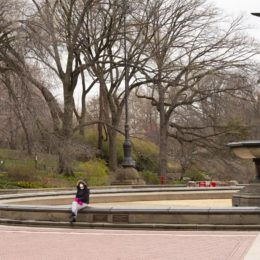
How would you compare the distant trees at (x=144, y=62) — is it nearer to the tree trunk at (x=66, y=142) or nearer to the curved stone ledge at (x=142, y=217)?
the tree trunk at (x=66, y=142)

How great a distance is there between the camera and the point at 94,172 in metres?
42.4

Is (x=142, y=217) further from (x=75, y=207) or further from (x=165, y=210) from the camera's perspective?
(x=75, y=207)

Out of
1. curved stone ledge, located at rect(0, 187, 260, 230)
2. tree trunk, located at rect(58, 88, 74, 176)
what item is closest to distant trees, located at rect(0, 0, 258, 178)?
tree trunk, located at rect(58, 88, 74, 176)

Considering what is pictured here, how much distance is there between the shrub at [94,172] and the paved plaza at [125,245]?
83.0 ft

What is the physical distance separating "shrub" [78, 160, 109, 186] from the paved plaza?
2530 cm

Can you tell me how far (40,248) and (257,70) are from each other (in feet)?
113

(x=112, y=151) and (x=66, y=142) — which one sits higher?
(x=112, y=151)

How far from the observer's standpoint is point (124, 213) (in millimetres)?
14891

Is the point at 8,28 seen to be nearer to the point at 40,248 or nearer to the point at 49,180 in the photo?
the point at 49,180

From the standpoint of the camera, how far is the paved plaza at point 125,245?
34.7ft

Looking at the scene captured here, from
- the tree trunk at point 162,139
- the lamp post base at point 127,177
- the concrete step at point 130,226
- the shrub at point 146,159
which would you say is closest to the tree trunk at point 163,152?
the tree trunk at point 162,139

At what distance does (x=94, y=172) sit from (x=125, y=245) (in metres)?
30.6

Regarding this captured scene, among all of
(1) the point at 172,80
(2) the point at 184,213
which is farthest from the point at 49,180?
(2) the point at 184,213

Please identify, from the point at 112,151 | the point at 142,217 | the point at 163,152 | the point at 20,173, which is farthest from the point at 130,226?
the point at 112,151
